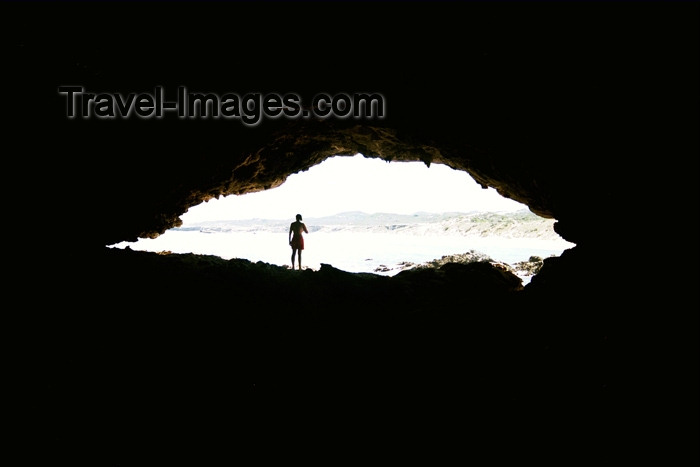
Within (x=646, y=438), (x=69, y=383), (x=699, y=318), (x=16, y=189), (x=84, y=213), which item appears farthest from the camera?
(x=84, y=213)

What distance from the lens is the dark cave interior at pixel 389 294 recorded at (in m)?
2.88

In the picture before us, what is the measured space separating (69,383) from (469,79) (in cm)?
688

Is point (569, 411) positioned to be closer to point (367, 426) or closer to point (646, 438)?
point (646, 438)

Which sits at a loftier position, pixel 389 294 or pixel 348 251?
pixel 348 251

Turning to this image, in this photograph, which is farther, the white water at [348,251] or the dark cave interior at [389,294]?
the white water at [348,251]

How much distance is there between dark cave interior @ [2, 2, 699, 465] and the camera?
288cm

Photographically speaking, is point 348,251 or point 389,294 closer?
point 389,294

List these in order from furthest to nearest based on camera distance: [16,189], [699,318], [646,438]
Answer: [16,189], [646,438], [699,318]

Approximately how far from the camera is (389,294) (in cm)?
563

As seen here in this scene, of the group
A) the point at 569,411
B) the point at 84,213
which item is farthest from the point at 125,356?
the point at 569,411

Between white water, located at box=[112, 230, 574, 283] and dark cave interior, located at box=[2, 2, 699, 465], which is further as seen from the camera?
white water, located at box=[112, 230, 574, 283]

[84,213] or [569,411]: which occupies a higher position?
[84,213]

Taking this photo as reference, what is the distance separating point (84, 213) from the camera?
5.22 m

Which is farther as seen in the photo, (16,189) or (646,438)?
(16,189)
